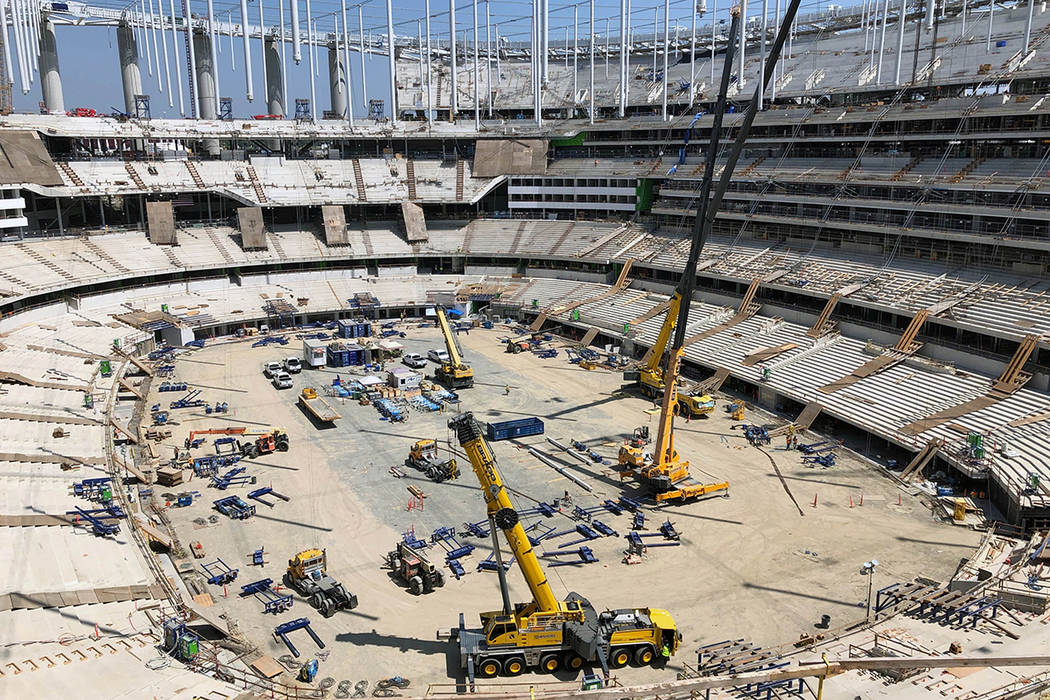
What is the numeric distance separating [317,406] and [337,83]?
64.0 meters

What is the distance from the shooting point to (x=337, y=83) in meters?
98.6

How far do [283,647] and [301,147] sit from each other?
69.7m

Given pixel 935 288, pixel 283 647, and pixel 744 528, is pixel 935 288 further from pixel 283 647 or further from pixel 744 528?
pixel 283 647

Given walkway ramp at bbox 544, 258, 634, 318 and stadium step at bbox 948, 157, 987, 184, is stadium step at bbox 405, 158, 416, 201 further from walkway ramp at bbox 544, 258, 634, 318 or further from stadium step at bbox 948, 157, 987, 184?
stadium step at bbox 948, 157, 987, 184

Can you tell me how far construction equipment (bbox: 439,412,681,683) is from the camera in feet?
74.2

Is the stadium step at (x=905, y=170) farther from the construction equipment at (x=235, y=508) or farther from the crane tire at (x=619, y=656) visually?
the construction equipment at (x=235, y=508)

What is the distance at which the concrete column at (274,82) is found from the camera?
9076cm

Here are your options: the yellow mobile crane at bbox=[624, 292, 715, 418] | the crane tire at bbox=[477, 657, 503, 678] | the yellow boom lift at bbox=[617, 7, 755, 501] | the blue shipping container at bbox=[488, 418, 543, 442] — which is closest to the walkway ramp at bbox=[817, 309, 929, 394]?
the yellow mobile crane at bbox=[624, 292, 715, 418]

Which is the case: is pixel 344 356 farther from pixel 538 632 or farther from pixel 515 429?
pixel 538 632

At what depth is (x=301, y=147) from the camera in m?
84.9

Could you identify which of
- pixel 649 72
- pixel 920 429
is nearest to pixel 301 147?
pixel 649 72

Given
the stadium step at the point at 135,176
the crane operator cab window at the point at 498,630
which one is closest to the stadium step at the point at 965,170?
the crane operator cab window at the point at 498,630

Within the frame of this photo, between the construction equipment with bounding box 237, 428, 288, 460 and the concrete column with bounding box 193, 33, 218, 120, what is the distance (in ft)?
184

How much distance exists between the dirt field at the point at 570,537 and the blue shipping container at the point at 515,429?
2.35 feet
